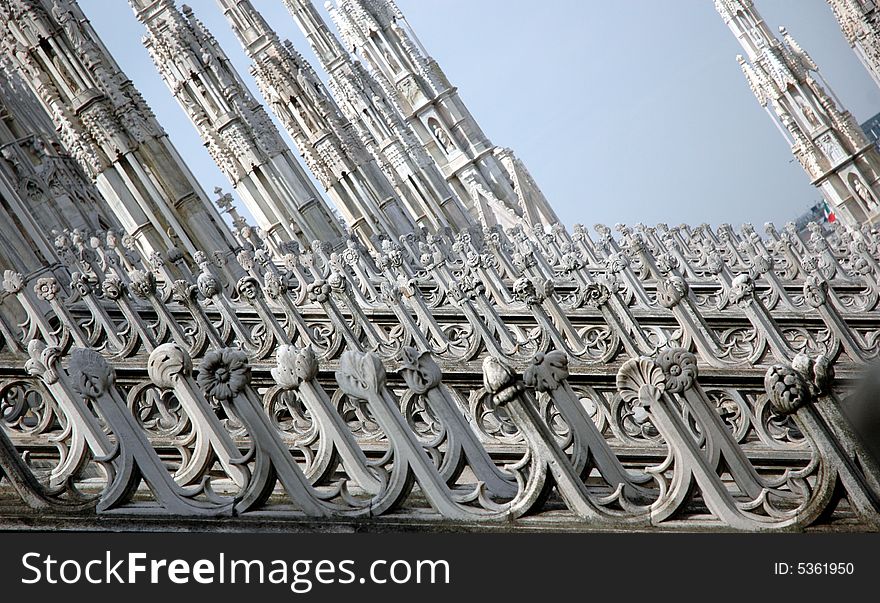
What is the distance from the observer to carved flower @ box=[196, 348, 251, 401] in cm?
361

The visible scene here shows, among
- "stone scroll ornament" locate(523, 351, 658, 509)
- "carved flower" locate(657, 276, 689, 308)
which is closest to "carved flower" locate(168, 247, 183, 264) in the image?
"carved flower" locate(657, 276, 689, 308)

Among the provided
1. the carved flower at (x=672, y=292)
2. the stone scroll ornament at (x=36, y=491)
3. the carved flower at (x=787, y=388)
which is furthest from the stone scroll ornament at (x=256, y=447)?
the carved flower at (x=672, y=292)

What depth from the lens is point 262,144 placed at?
2058 centimetres

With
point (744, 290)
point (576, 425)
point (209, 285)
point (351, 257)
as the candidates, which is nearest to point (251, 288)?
point (209, 285)

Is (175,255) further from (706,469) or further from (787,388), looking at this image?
(787,388)

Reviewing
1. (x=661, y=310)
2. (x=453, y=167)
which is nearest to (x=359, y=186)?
(x=453, y=167)

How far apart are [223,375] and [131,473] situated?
460mm

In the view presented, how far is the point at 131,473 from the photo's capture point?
3.64 m

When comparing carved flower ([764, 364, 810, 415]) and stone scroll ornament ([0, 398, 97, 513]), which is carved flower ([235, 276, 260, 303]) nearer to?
stone scroll ornament ([0, 398, 97, 513])

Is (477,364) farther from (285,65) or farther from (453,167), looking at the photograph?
(453,167)

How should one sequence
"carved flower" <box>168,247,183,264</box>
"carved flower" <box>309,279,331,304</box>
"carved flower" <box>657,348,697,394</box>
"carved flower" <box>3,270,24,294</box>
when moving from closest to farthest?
"carved flower" <box>657,348,697,394</box> → "carved flower" <box>3,270,24,294</box> → "carved flower" <box>309,279,331,304</box> → "carved flower" <box>168,247,183,264</box>

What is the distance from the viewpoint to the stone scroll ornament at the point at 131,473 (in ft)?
11.7

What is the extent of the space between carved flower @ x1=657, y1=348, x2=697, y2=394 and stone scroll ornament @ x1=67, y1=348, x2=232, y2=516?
4.97ft

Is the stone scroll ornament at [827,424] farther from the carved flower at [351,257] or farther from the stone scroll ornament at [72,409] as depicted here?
the carved flower at [351,257]
